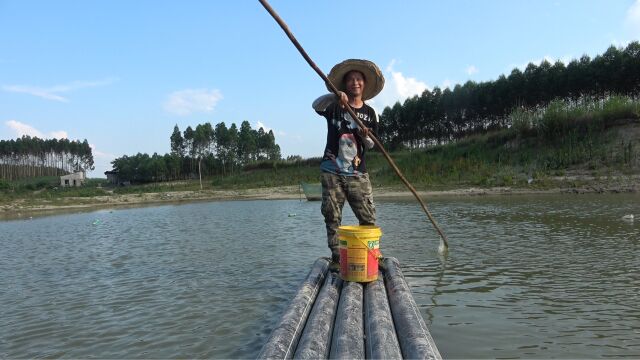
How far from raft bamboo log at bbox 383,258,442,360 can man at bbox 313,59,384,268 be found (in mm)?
1000

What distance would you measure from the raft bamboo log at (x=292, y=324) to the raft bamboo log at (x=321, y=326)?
0.05 m

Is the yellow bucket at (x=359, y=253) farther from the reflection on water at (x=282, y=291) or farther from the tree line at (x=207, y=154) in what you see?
the tree line at (x=207, y=154)

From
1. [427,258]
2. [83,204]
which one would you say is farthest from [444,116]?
[427,258]

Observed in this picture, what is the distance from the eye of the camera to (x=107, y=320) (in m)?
5.45

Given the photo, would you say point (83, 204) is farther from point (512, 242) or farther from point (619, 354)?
point (619, 354)

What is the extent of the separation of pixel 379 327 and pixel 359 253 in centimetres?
147

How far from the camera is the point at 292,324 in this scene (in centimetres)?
374

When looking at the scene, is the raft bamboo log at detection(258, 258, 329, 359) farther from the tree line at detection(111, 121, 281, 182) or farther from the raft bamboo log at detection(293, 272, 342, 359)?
the tree line at detection(111, 121, 281, 182)

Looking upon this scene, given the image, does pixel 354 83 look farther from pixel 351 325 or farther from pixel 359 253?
pixel 351 325

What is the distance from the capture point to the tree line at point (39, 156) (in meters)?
104


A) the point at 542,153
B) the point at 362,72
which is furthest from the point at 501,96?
the point at 362,72

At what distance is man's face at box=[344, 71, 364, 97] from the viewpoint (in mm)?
6027

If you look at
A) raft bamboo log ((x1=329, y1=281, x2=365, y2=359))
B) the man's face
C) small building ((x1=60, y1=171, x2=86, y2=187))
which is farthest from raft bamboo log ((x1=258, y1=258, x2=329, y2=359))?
small building ((x1=60, y1=171, x2=86, y2=187))

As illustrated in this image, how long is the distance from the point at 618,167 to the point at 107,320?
2965 cm
